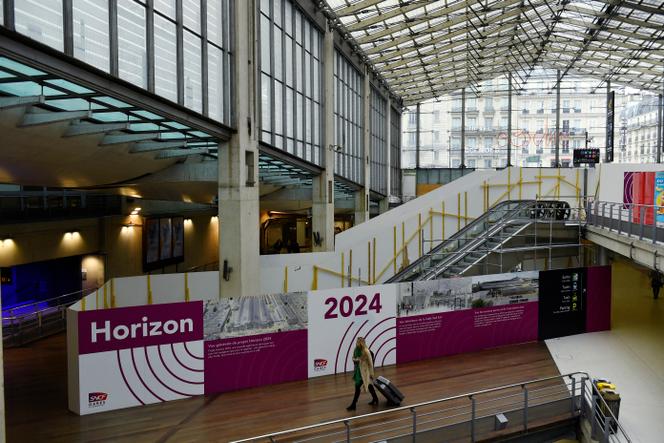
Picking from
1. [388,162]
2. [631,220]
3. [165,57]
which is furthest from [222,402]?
[388,162]

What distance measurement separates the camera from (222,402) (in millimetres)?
10859

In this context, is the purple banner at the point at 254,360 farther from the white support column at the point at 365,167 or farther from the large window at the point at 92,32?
the white support column at the point at 365,167

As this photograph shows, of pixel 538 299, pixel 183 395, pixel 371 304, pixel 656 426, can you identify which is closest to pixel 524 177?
pixel 538 299

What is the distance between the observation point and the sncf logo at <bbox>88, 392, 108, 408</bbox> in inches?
400

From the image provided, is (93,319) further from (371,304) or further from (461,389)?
(461,389)

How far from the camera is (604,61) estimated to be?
34094 millimetres

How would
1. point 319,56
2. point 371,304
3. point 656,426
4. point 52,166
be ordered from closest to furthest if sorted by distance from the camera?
1. point 656,426
2. point 371,304
3. point 52,166
4. point 319,56

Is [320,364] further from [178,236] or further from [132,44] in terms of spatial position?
[178,236]

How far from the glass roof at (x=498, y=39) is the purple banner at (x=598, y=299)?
1168cm

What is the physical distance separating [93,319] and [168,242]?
45.8 ft

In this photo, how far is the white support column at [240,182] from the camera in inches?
545

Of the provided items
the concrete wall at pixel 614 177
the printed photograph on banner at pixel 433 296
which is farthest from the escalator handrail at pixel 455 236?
the printed photograph on banner at pixel 433 296

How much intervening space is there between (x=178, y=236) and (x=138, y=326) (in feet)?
47.9

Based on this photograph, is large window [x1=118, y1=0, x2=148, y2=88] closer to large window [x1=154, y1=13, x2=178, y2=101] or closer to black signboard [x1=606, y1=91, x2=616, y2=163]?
large window [x1=154, y1=13, x2=178, y2=101]
